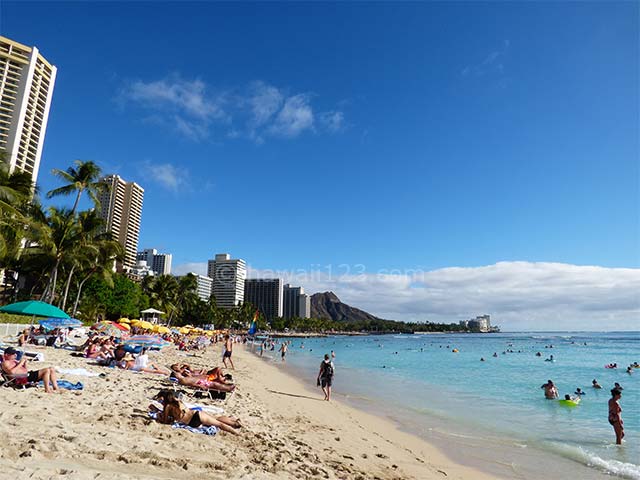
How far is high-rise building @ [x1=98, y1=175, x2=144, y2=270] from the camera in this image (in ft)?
454

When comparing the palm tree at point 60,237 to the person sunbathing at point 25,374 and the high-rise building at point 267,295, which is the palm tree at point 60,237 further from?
the high-rise building at point 267,295

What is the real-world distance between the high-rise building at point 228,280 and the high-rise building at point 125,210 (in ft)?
155

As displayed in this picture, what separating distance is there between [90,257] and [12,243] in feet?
44.8

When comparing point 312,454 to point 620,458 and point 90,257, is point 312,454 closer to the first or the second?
point 620,458

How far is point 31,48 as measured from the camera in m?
89.4

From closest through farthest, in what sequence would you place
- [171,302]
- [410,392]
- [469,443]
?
1. [469,443]
2. [410,392]
3. [171,302]

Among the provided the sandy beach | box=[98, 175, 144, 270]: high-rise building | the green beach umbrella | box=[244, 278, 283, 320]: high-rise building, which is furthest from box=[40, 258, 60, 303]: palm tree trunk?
box=[244, 278, 283, 320]: high-rise building

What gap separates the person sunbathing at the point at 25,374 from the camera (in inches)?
284

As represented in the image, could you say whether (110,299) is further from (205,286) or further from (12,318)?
(205,286)

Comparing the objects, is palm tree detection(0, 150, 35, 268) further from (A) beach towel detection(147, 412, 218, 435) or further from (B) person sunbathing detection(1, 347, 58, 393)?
(A) beach towel detection(147, 412, 218, 435)

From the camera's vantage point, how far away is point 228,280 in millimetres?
186625

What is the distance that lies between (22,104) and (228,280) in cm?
11429

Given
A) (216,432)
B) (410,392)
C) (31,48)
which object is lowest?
(410,392)

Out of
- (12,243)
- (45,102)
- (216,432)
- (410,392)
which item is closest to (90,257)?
(12,243)
